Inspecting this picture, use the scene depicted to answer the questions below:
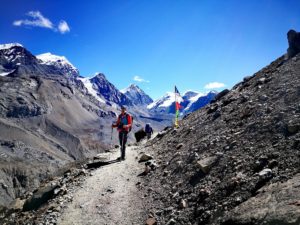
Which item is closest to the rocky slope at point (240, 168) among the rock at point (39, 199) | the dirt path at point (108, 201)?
the dirt path at point (108, 201)

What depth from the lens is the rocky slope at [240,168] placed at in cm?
891

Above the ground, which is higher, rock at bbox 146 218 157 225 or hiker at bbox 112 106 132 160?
hiker at bbox 112 106 132 160

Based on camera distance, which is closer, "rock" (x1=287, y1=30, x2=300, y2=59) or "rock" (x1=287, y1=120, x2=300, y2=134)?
"rock" (x1=287, y1=120, x2=300, y2=134)

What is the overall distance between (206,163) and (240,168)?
6.55 feet

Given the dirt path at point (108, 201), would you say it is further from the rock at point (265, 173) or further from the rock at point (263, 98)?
the rock at point (263, 98)

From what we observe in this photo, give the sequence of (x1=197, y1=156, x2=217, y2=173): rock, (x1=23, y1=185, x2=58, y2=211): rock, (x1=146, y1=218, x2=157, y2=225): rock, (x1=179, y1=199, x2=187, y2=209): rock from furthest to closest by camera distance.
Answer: (x1=23, y1=185, x2=58, y2=211): rock < (x1=197, y1=156, x2=217, y2=173): rock < (x1=179, y1=199, x2=187, y2=209): rock < (x1=146, y1=218, x2=157, y2=225): rock

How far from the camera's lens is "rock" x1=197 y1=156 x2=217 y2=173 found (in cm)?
1327

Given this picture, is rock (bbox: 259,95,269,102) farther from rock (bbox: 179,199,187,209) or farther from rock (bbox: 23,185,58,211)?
rock (bbox: 23,185,58,211)

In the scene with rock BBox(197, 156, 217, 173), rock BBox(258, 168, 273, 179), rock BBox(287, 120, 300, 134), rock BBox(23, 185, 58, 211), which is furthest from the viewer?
rock BBox(23, 185, 58, 211)

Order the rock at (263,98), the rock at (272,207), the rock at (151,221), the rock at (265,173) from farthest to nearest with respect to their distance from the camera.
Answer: the rock at (263,98) → the rock at (151,221) → the rock at (265,173) → the rock at (272,207)

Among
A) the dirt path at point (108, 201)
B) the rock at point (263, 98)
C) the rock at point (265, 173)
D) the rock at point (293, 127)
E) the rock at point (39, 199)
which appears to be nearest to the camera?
the rock at point (265, 173)

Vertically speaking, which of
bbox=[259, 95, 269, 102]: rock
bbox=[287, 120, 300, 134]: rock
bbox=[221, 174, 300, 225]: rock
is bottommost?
bbox=[221, 174, 300, 225]: rock

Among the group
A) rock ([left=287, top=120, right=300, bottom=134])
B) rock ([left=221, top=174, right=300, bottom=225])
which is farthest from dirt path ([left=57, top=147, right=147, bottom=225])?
rock ([left=287, top=120, right=300, bottom=134])

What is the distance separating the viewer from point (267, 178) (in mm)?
10055
